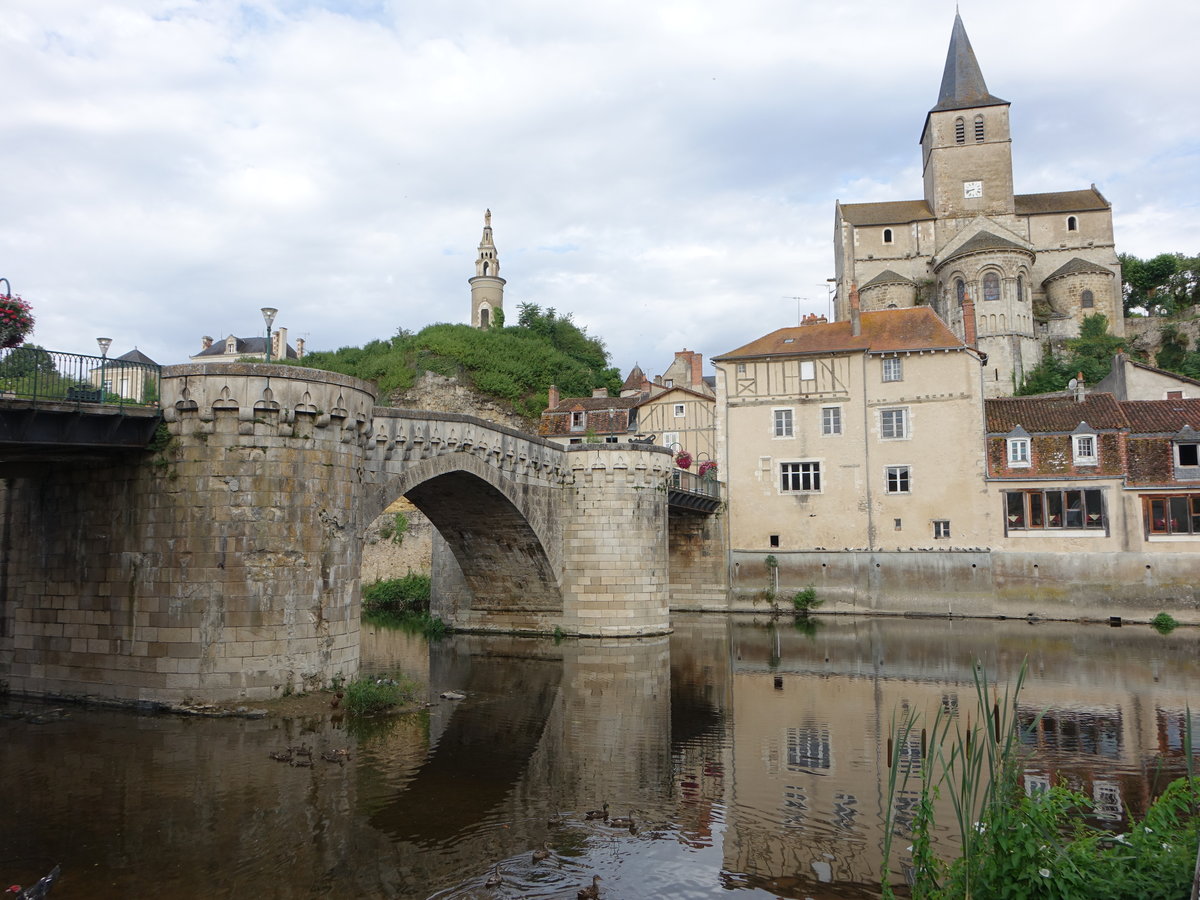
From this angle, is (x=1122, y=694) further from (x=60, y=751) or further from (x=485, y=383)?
(x=485, y=383)

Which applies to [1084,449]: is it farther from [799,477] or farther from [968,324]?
[799,477]

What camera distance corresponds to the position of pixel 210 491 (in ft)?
44.0

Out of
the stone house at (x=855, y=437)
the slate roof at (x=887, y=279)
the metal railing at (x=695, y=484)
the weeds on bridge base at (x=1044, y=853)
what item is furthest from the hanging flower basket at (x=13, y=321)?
the slate roof at (x=887, y=279)

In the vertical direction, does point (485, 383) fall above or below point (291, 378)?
above

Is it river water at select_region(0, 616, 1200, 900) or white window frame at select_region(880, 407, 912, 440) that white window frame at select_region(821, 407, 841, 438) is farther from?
river water at select_region(0, 616, 1200, 900)

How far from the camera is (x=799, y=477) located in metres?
32.7

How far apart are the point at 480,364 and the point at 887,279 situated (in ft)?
85.7

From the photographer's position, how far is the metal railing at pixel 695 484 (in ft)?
92.7

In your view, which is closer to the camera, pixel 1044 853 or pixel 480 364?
pixel 1044 853

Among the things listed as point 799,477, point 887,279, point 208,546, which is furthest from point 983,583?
point 887,279

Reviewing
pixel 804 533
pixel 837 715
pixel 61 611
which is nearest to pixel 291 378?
pixel 61 611

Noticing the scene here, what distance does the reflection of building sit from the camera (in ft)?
43.9

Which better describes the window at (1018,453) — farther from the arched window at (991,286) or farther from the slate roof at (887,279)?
the slate roof at (887,279)

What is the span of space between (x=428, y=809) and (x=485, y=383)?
37.6m
